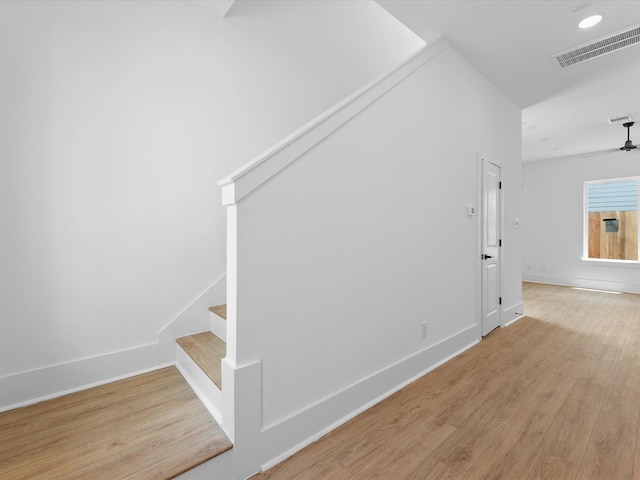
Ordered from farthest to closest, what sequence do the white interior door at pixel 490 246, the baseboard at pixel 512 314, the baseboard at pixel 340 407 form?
the baseboard at pixel 512 314 → the white interior door at pixel 490 246 → the baseboard at pixel 340 407

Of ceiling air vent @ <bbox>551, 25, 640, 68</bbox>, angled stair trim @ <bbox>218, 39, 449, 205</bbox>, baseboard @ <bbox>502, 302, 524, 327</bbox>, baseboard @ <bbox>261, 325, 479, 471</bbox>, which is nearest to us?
angled stair trim @ <bbox>218, 39, 449, 205</bbox>

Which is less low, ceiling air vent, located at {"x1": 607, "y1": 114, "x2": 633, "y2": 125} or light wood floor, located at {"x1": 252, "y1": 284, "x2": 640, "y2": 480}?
ceiling air vent, located at {"x1": 607, "y1": 114, "x2": 633, "y2": 125}

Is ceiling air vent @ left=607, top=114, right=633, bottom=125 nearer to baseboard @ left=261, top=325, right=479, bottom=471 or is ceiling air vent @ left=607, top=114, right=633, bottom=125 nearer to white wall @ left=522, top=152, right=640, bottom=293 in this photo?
white wall @ left=522, top=152, right=640, bottom=293

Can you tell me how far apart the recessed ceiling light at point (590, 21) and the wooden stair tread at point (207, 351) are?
392 cm

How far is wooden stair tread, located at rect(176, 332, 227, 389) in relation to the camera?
6.12 feet

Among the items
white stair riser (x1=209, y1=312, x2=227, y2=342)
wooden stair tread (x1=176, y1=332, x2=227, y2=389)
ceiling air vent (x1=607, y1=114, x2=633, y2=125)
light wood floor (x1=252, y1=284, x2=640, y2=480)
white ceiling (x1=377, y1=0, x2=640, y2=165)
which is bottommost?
light wood floor (x1=252, y1=284, x2=640, y2=480)

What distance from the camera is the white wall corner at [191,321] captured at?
7.90ft

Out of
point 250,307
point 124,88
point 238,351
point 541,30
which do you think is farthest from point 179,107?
point 541,30

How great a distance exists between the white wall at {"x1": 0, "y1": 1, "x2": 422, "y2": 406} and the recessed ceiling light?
2.65 meters

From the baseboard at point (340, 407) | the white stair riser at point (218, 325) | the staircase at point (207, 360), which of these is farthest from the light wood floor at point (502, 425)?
the white stair riser at point (218, 325)

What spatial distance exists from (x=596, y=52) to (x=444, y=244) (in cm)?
245

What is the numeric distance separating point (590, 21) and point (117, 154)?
12.9ft

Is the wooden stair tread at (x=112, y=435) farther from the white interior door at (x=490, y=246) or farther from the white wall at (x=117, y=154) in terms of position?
the white interior door at (x=490, y=246)

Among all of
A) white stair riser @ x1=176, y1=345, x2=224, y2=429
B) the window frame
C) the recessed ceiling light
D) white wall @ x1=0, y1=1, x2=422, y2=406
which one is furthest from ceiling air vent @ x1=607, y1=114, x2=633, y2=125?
white stair riser @ x1=176, y1=345, x2=224, y2=429
